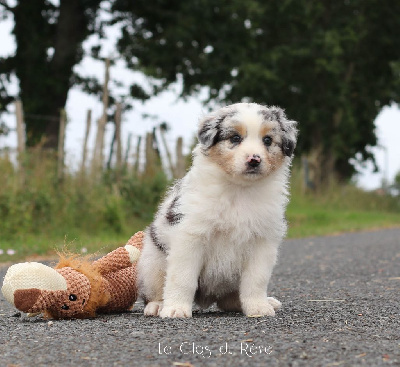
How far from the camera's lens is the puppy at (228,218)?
5.17 meters

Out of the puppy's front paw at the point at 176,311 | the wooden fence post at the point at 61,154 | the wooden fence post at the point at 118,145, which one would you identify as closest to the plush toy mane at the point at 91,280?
the puppy's front paw at the point at 176,311

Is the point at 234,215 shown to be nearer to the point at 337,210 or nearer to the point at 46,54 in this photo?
the point at 46,54

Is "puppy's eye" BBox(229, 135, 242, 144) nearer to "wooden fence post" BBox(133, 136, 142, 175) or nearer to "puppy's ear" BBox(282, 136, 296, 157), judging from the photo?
"puppy's ear" BBox(282, 136, 296, 157)

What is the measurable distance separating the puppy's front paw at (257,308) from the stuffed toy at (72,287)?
3.42 feet

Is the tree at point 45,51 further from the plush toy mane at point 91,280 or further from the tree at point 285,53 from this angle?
the plush toy mane at point 91,280

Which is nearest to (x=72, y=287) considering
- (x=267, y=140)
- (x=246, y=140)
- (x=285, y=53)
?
(x=246, y=140)

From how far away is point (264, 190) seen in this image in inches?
214

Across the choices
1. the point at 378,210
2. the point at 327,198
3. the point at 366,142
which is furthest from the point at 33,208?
the point at 366,142

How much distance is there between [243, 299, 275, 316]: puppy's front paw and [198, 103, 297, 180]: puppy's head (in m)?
0.96

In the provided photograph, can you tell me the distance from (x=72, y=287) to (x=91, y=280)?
0.20 metres

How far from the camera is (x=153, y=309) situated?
5449 mm

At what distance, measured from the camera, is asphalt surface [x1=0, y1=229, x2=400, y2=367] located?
147 inches

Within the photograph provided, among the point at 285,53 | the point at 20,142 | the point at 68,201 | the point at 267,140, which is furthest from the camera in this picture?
the point at 285,53

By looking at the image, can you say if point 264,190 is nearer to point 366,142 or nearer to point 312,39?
point 312,39
